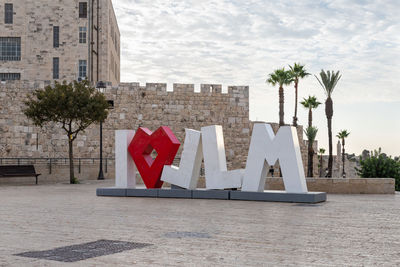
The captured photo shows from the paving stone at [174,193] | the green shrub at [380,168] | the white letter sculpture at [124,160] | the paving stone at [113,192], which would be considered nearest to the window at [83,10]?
the green shrub at [380,168]

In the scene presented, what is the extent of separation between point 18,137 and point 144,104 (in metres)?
8.41

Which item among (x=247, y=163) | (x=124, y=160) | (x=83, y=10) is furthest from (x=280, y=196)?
(x=83, y=10)

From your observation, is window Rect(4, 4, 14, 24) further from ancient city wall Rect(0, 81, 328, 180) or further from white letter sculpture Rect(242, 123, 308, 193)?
white letter sculpture Rect(242, 123, 308, 193)

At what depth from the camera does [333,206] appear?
38.9 ft

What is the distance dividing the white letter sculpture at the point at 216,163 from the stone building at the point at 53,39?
2427 cm

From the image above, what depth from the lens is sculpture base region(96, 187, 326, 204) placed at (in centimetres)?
1279

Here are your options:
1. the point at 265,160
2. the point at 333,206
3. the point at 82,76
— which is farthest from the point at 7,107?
the point at 333,206

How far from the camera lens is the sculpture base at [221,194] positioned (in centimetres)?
1279

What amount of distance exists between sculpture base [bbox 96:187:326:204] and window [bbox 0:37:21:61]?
82.7 feet

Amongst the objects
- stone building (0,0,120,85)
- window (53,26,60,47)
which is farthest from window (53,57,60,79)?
window (53,26,60,47)

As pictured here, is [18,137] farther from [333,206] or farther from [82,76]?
[333,206]

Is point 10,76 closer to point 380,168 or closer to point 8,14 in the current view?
point 8,14

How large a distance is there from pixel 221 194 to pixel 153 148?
2511 mm

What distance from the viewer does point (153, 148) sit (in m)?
14.9
